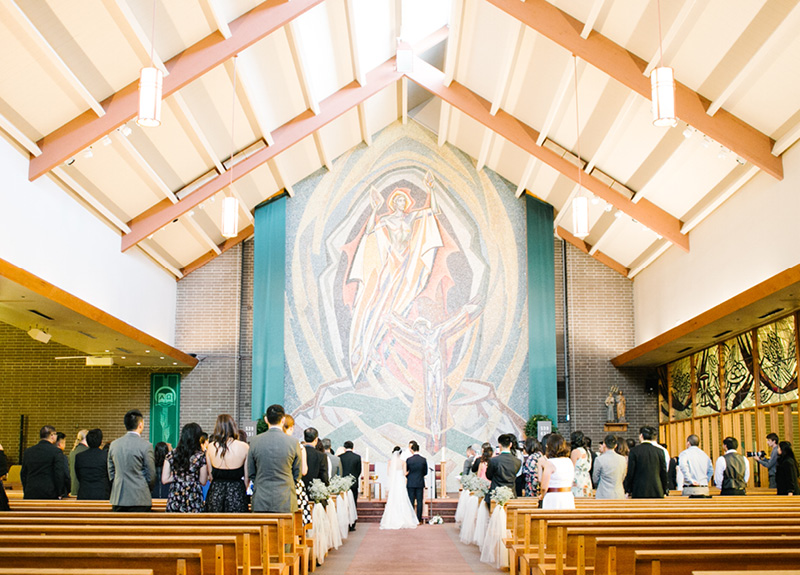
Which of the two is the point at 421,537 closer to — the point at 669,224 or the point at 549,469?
the point at 549,469

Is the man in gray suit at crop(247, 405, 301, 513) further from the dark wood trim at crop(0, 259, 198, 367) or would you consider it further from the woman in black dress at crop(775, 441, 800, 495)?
the woman in black dress at crop(775, 441, 800, 495)

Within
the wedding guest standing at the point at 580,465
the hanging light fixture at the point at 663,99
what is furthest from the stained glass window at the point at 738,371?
the hanging light fixture at the point at 663,99

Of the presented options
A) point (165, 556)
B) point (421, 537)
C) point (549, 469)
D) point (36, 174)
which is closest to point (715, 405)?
point (421, 537)

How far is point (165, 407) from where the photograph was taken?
18.0m

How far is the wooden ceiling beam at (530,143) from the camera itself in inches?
587

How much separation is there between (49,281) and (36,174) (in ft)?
5.17

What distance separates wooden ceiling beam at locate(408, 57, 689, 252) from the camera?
49.0ft

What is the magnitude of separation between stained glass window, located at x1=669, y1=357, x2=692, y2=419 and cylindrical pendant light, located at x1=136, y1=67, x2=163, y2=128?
11.8 metres

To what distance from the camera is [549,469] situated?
7.26 metres

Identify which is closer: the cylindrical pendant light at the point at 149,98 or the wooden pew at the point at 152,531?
the wooden pew at the point at 152,531

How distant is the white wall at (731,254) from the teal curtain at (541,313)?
2032 mm

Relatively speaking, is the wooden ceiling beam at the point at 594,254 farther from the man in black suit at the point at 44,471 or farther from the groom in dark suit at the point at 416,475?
the man in black suit at the point at 44,471

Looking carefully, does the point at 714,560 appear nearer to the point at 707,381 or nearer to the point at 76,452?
the point at 76,452

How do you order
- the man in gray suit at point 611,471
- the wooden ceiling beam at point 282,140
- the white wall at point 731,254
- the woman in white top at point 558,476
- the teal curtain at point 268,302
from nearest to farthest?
the woman in white top at point 558,476 → the man in gray suit at point 611,471 → the white wall at point 731,254 → the wooden ceiling beam at point 282,140 → the teal curtain at point 268,302
